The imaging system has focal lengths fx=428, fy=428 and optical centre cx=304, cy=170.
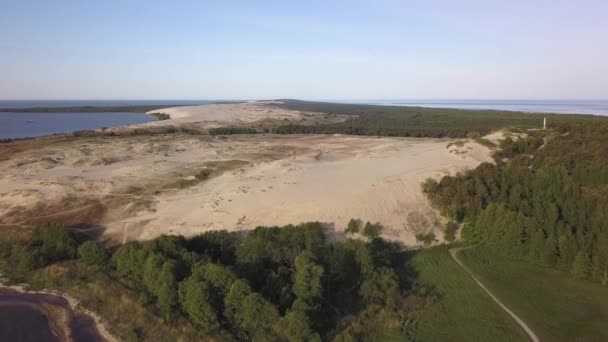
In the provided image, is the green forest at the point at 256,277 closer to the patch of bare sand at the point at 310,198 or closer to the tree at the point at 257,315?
the tree at the point at 257,315

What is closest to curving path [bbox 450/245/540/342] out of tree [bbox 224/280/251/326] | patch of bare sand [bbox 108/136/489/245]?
patch of bare sand [bbox 108/136/489/245]

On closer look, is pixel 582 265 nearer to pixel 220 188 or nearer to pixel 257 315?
pixel 257 315

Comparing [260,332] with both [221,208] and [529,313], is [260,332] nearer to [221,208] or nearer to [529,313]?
[529,313]

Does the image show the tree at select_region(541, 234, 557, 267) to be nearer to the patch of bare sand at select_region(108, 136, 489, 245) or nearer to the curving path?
the curving path

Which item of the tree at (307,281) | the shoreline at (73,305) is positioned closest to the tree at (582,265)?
the tree at (307,281)

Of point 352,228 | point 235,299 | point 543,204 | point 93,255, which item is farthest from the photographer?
point 543,204

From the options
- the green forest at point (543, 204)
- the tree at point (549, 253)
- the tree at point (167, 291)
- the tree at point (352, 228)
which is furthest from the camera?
the tree at point (352, 228)

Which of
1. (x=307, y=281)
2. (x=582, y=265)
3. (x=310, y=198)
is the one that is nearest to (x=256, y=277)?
(x=307, y=281)
